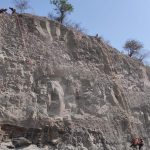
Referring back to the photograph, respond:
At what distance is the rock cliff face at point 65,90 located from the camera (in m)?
20.8

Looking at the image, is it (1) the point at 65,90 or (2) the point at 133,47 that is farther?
(2) the point at 133,47

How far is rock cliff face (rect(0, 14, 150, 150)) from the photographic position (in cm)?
2080

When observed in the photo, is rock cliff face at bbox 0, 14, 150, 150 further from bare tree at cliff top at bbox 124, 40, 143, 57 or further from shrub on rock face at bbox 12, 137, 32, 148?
bare tree at cliff top at bbox 124, 40, 143, 57

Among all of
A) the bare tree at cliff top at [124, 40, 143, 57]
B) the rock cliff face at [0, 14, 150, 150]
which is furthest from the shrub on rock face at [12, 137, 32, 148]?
the bare tree at cliff top at [124, 40, 143, 57]

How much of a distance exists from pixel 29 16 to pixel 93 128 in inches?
281

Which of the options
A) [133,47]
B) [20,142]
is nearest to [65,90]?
[20,142]

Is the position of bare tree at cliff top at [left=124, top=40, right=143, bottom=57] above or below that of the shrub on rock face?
above

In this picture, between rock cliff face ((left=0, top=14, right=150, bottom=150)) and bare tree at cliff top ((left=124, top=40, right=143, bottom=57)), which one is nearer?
rock cliff face ((left=0, top=14, right=150, bottom=150))

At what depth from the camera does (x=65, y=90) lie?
75.2 ft

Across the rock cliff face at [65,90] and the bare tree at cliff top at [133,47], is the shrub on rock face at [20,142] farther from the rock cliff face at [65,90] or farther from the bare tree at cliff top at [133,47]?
the bare tree at cliff top at [133,47]

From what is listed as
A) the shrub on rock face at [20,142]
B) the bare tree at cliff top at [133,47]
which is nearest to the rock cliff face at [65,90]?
the shrub on rock face at [20,142]

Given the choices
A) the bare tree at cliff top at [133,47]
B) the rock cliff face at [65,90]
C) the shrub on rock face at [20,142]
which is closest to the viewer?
the shrub on rock face at [20,142]

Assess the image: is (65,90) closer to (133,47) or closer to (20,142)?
(20,142)

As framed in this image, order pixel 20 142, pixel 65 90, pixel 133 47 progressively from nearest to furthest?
pixel 20 142
pixel 65 90
pixel 133 47
